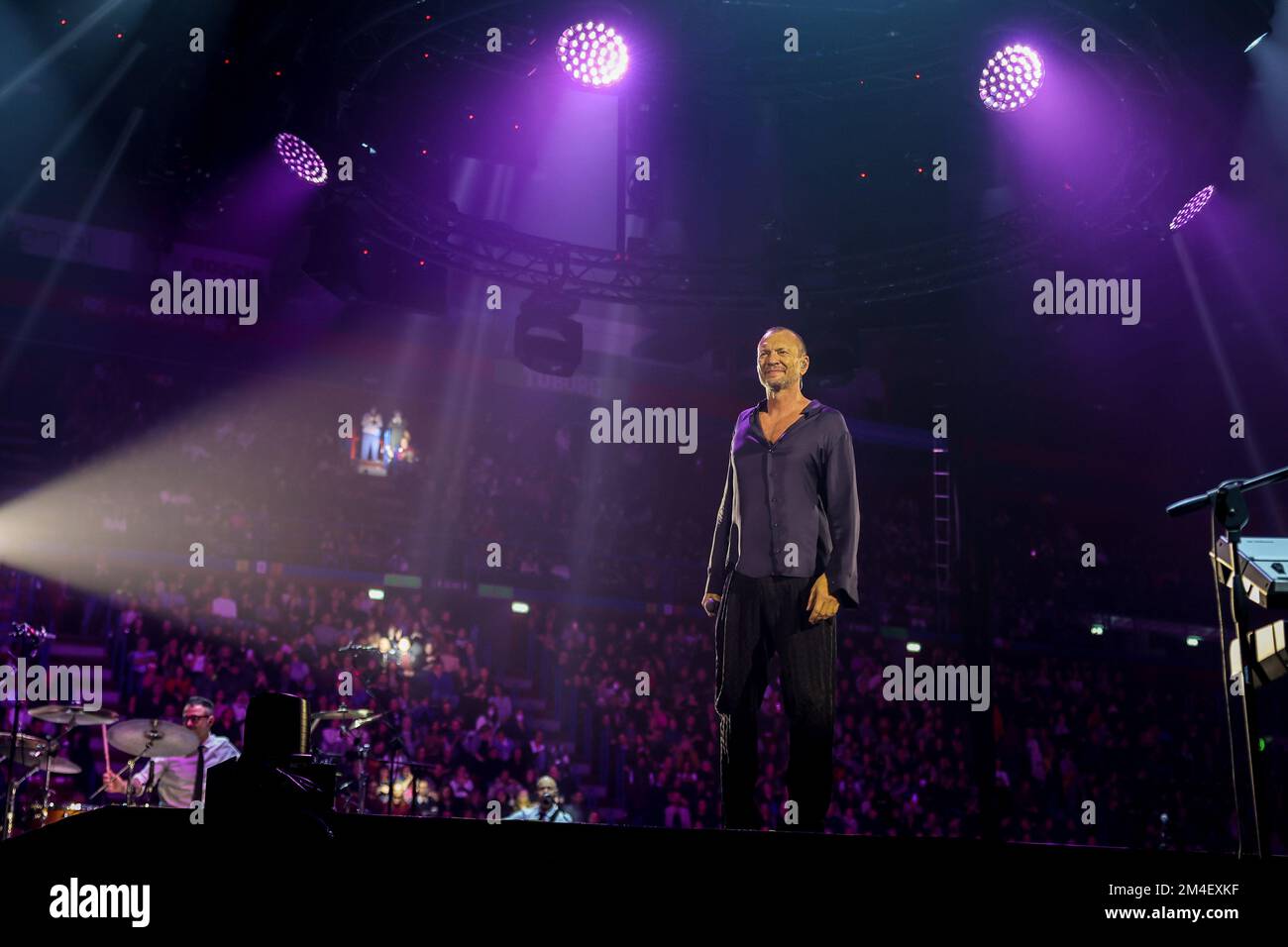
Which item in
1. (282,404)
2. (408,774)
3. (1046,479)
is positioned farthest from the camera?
(1046,479)

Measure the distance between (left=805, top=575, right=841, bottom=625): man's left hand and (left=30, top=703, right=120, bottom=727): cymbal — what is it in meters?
5.85

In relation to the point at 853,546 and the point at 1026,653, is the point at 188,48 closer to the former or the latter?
the point at 853,546

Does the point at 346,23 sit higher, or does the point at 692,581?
the point at 346,23

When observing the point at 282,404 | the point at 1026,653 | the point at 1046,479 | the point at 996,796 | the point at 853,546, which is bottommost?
the point at 996,796

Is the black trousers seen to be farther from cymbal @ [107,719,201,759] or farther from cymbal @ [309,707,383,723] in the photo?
cymbal @ [107,719,201,759]

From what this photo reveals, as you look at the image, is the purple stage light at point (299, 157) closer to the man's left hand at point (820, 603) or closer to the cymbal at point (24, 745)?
the cymbal at point (24, 745)

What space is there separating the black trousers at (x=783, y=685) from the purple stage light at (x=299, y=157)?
6573mm

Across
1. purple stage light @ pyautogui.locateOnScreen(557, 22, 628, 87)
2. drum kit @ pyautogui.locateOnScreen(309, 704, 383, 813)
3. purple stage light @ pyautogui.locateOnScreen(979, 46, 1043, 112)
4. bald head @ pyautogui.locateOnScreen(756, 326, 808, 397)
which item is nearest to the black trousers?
bald head @ pyautogui.locateOnScreen(756, 326, 808, 397)

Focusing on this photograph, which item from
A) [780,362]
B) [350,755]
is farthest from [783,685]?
[350,755]

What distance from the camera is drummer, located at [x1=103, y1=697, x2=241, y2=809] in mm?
7746

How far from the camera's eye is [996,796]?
12445 mm

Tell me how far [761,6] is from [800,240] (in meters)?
3.17

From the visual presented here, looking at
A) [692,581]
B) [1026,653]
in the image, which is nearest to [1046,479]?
[1026,653]

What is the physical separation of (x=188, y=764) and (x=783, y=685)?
6.33 m
